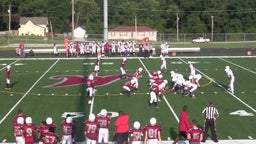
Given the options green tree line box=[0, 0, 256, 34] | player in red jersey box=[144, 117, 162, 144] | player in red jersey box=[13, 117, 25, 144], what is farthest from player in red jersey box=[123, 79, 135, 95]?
green tree line box=[0, 0, 256, 34]

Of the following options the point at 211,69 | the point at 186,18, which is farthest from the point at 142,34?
the point at 211,69

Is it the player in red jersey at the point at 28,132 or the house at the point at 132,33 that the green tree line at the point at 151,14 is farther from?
the player in red jersey at the point at 28,132

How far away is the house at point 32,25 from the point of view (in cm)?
8612

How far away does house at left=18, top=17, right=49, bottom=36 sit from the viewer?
86.1m

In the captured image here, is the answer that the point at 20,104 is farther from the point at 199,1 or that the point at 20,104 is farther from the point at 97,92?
the point at 199,1

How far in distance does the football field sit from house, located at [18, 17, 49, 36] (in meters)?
56.8

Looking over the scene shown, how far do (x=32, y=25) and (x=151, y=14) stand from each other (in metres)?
22.7

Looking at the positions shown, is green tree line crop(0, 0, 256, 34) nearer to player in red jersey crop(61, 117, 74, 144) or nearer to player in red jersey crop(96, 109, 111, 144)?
player in red jersey crop(96, 109, 111, 144)

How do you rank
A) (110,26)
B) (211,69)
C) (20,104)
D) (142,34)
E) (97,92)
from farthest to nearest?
(110,26), (142,34), (211,69), (97,92), (20,104)

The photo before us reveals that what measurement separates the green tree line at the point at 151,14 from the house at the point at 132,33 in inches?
175

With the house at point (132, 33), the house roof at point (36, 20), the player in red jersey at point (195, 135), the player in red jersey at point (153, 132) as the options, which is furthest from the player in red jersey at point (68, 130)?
the house roof at point (36, 20)

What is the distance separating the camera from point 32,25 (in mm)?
88062

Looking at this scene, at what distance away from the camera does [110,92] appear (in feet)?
68.4

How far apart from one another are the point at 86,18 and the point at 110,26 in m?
7.39
